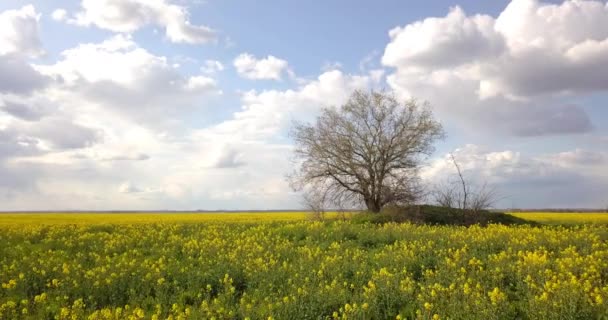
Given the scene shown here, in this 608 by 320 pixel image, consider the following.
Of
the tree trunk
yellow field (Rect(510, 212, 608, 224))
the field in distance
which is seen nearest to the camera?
the tree trunk

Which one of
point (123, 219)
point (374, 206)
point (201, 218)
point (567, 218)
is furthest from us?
point (201, 218)

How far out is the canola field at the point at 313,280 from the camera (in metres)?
8.70

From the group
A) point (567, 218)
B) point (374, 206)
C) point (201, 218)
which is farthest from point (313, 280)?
point (567, 218)

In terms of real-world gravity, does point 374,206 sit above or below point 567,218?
above

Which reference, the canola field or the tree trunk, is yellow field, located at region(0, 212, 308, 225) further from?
the canola field

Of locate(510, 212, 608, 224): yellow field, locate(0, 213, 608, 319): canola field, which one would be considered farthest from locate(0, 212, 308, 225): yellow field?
locate(510, 212, 608, 224): yellow field

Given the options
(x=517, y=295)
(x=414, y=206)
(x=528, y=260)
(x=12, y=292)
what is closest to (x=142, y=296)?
(x=12, y=292)

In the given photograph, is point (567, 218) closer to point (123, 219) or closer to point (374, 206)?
point (374, 206)

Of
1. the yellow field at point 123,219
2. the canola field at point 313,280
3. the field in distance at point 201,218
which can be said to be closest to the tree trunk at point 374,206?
the field in distance at point 201,218

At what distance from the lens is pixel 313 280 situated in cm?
1117

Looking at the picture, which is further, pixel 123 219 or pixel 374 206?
pixel 123 219

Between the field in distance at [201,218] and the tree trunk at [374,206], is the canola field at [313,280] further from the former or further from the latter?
the field in distance at [201,218]

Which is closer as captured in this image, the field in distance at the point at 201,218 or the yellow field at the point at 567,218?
the yellow field at the point at 567,218

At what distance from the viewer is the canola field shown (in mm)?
8703
